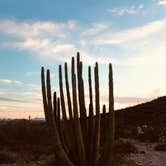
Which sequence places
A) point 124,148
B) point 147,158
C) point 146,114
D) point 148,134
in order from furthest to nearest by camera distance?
point 146,114 → point 148,134 → point 124,148 → point 147,158

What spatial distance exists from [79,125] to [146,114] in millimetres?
24555

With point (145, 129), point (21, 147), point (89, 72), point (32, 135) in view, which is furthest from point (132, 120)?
point (89, 72)

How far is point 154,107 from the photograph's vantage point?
35.0 meters

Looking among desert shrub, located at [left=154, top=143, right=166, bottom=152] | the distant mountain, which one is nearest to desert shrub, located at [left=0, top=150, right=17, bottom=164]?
desert shrub, located at [left=154, top=143, right=166, bottom=152]

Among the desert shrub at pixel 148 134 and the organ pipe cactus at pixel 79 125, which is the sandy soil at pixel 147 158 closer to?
the desert shrub at pixel 148 134

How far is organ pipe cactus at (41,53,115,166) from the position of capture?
8727 millimetres

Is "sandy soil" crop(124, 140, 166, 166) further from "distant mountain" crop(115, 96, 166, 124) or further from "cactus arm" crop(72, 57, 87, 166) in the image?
"distant mountain" crop(115, 96, 166, 124)

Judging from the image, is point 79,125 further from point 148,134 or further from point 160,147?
point 148,134

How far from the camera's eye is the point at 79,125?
8.87 meters

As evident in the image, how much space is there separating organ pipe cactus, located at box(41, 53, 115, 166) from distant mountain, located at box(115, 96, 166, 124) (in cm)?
1954

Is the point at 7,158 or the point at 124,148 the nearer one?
the point at 7,158

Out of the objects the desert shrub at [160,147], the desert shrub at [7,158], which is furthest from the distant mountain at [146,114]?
the desert shrub at [7,158]

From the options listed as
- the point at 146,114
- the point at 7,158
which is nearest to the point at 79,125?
the point at 7,158

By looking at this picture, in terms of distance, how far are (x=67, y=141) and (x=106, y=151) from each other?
1.00 m
